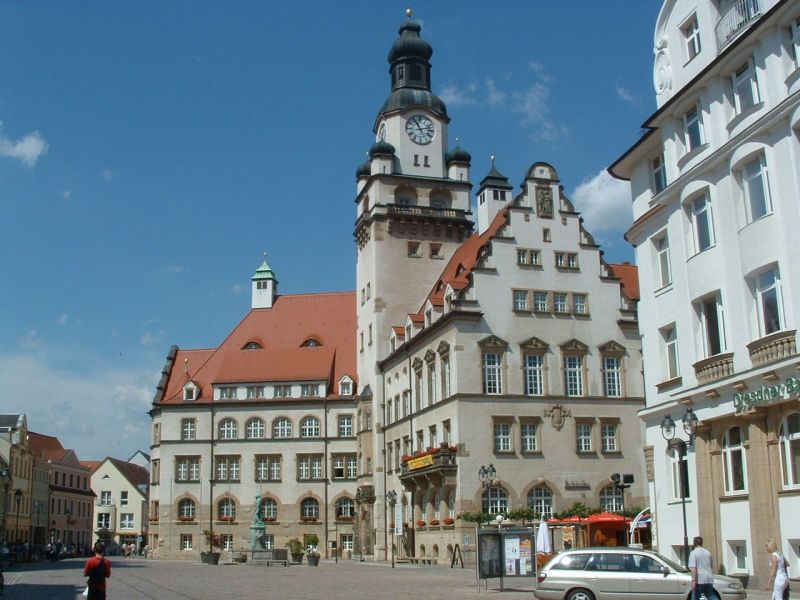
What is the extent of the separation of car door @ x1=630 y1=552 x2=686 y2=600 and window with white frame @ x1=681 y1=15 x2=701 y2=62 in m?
15.7

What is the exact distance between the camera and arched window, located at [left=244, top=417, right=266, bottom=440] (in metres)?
78.9

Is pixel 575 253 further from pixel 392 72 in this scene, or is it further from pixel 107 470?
pixel 107 470

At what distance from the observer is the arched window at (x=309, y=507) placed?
77.1 m

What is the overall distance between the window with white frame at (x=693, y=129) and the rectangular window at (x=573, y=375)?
92.1 ft

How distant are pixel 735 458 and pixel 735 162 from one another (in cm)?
815

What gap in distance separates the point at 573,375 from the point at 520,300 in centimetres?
532

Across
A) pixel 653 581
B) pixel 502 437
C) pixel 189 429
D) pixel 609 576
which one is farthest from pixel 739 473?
pixel 189 429

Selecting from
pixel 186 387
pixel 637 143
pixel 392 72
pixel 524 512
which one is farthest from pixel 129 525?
pixel 637 143

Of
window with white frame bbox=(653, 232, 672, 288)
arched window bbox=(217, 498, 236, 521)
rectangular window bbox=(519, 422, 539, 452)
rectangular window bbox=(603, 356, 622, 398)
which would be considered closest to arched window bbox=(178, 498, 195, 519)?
arched window bbox=(217, 498, 236, 521)

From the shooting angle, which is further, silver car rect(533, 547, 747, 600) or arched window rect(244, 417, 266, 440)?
arched window rect(244, 417, 266, 440)

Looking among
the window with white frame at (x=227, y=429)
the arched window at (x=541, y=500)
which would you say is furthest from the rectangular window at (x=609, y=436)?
the window with white frame at (x=227, y=429)

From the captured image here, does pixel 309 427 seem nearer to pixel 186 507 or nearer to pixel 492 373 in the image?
pixel 186 507

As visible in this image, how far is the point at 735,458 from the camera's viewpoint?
27.1m

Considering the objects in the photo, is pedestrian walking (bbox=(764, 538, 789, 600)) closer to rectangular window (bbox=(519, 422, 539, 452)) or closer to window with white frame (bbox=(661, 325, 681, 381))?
window with white frame (bbox=(661, 325, 681, 381))
